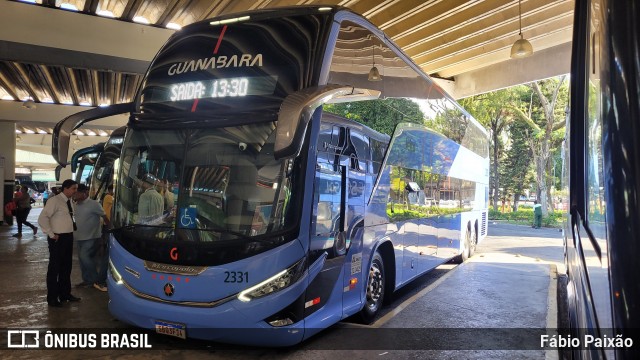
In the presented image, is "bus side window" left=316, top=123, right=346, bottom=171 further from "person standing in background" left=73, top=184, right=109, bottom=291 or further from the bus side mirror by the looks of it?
"person standing in background" left=73, top=184, right=109, bottom=291

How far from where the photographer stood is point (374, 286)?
662 centimetres

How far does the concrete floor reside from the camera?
17.0 ft

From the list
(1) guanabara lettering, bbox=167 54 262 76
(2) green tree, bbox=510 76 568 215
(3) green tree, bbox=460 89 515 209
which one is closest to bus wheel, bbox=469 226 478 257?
(1) guanabara lettering, bbox=167 54 262 76

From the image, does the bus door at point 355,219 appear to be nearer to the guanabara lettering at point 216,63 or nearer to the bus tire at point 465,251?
the guanabara lettering at point 216,63

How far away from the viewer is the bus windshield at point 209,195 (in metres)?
4.62

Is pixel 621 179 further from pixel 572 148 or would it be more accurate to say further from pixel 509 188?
pixel 509 188

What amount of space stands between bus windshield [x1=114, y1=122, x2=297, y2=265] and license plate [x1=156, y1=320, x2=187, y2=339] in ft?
2.16

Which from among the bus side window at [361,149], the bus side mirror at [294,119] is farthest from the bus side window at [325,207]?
the bus side mirror at [294,119]

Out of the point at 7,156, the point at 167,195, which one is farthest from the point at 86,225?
the point at 7,156

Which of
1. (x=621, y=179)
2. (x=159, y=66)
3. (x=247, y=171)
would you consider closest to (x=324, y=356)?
(x=247, y=171)

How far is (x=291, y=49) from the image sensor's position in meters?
5.00

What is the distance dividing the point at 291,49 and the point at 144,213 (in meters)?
2.47

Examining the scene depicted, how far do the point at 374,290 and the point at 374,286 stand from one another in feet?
0.21

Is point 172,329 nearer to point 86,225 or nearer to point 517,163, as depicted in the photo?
point 86,225
